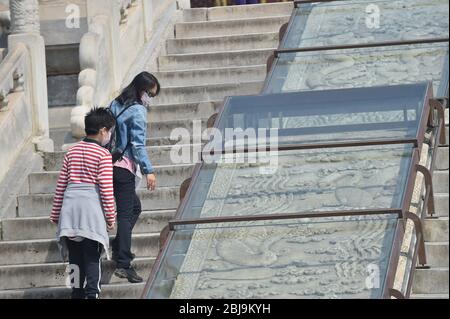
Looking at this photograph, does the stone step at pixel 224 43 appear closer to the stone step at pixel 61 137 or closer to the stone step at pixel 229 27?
the stone step at pixel 229 27

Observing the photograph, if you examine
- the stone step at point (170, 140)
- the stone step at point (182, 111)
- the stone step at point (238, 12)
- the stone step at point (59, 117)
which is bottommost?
the stone step at point (59, 117)

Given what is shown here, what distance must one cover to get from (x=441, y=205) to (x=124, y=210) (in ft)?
8.03

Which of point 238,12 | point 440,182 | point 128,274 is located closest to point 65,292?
point 128,274

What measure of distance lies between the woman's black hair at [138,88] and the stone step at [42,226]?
3.82 feet

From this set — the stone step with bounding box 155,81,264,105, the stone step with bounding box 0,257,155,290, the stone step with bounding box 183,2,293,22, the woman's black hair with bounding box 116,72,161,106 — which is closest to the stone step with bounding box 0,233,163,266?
the stone step with bounding box 0,257,155,290

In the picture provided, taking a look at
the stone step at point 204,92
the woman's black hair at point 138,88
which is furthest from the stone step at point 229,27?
the woman's black hair at point 138,88

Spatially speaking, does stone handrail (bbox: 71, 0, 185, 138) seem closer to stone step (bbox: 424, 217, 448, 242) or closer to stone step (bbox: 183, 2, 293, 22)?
stone step (bbox: 183, 2, 293, 22)

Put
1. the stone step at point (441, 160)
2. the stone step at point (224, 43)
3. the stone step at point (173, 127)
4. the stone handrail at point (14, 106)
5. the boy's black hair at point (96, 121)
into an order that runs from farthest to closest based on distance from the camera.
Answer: the stone step at point (224, 43) → the stone step at point (173, 127) → the stone handrail at point (14, 106) → the stone step at point (441, 160) → the boy's black hair at point (96, 121)

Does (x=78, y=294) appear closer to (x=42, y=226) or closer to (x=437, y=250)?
(x=42, y=226)

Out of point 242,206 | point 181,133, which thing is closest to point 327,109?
point 242,206

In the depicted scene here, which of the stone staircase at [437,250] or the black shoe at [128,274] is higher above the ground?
the stone staircase at [437,250]

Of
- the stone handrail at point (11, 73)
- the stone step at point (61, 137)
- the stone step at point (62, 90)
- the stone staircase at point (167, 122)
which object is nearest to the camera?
the stone staircase at point (167, 122)

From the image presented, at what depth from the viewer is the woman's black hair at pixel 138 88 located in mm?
13219
